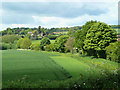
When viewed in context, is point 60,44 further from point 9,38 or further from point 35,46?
point 9,38

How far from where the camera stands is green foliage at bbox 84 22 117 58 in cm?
1483

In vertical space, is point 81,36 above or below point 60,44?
above

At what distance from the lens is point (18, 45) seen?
80.4ft

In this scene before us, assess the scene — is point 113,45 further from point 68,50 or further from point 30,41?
point 30,41

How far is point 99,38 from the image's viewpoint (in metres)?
15.2

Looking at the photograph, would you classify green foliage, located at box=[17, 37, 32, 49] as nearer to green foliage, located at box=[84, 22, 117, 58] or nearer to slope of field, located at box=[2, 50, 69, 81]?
green foliage, located at box=[84, 22, 117, 58]

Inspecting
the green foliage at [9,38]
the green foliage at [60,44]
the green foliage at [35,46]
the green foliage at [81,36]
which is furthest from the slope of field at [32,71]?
the green foliage at [9,38]

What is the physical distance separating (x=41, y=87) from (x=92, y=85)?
1.54 meters

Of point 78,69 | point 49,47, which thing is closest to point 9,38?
point 49,47

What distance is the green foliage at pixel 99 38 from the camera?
14.8 m

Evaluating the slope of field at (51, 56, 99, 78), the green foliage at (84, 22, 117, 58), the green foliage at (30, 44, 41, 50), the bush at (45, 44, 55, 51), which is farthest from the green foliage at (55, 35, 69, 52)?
the slope of field at (51, 56, 99, 78)

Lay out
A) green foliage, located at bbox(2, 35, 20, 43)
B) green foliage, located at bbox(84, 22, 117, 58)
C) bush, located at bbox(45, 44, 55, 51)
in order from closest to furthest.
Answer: green foliage, located at bbox(84, 22, 117, 58) → bush, located at bbox(45, 44, 55, 51) → green foliage, located at bbox(2, 35, 20, 43)

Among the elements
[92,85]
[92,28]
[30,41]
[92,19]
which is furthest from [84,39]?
[92,85]

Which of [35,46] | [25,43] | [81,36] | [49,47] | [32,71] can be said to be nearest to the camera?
[32,71]
